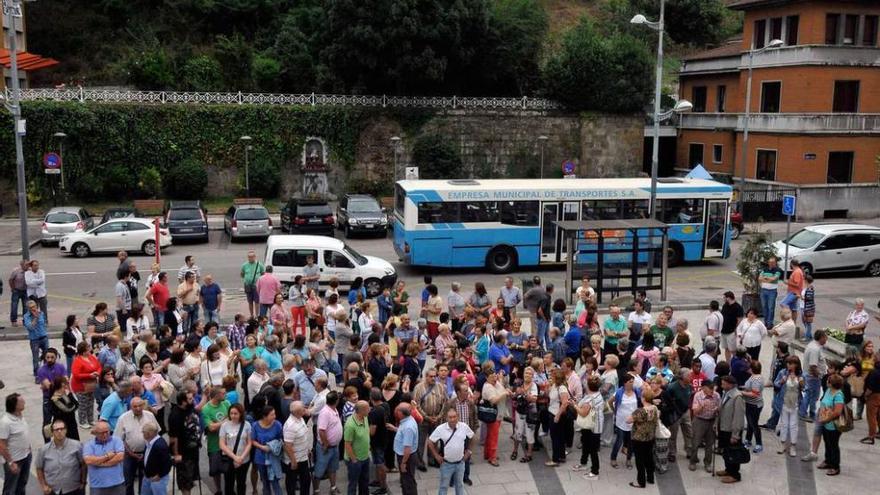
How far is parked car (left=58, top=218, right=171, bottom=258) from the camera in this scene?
27.1 metres

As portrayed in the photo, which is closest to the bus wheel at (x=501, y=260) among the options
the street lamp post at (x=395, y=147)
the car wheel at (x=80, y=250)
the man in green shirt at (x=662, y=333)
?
the man in green shirt at (x=662, y=333)

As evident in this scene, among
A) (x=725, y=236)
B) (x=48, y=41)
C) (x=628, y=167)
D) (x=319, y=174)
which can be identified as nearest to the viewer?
(x=725, y=236)

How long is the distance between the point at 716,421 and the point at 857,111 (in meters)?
31.1

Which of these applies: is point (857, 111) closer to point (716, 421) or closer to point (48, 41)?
point (716, 421)

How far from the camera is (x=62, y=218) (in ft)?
96.7

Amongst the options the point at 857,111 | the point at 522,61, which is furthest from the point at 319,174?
the point at 857,111

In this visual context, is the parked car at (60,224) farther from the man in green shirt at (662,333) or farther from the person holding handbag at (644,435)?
the person holding handbag at (644,435)

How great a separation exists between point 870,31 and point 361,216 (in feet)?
80.6

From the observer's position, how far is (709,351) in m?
12.5

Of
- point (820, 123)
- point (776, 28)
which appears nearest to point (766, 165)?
point (820, 123)

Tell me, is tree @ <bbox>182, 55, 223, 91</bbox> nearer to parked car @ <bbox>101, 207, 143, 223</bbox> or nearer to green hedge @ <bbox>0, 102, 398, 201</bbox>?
green hedge @ <bbox>0, 102, 398, 201</bbox>

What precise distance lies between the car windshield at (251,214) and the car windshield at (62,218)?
18.9 feet

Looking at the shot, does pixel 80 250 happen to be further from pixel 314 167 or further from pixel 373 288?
pixel 314 167

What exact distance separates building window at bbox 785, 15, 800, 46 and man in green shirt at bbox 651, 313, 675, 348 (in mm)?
28575
